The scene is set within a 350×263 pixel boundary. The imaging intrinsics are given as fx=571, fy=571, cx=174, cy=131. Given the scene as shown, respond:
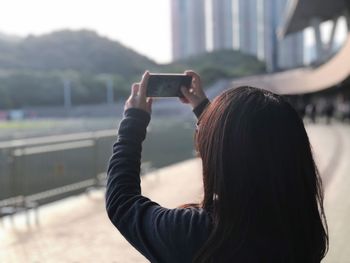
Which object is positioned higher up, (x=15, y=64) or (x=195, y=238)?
(x=195, y=238)

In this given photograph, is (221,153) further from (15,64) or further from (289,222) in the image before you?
(15,64)

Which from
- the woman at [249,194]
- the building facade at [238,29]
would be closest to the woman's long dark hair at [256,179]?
the woman at [249,194]

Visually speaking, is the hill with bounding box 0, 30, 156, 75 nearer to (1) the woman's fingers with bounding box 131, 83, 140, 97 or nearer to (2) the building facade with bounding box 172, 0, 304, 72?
(2) the building facade with bounding box 172, 0, 304, 72

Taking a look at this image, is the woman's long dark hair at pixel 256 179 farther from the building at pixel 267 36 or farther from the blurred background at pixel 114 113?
the building at pixel 267 36

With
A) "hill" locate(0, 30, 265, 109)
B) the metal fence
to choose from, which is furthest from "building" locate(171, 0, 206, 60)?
the metal fence

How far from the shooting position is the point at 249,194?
135 cm

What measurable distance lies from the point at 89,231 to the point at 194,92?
184 inches

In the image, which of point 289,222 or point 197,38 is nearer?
point 289,222

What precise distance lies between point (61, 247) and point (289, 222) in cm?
452

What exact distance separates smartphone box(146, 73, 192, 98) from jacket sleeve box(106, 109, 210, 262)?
0.12 meters

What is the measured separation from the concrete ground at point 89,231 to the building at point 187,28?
8547 centimetres

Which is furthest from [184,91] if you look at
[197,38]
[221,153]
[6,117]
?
[197,38]

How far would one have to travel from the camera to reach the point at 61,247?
5586 millimetres

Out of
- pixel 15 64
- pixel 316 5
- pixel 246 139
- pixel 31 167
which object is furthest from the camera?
pixel 15 64
